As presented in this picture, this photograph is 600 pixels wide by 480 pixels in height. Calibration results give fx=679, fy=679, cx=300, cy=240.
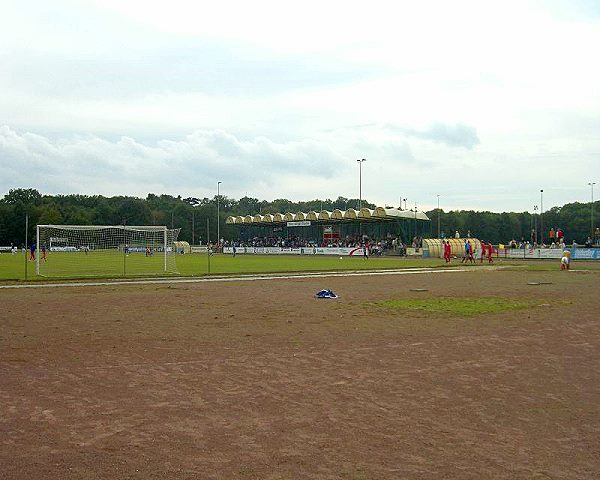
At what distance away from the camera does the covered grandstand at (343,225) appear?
88.4 metres

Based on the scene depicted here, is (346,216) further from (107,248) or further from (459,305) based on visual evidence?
(459,305)

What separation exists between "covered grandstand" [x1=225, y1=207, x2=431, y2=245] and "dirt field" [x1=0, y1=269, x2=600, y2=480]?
234 ft

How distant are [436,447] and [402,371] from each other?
375 centimetres

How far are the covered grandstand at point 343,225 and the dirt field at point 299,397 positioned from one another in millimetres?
71299

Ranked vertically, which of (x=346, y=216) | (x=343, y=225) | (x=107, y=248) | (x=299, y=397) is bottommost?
(x=299, y=397)

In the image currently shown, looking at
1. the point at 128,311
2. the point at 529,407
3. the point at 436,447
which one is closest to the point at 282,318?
the point at 128,311

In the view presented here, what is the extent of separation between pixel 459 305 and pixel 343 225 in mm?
77777

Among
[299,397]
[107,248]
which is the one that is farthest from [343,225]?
[299,397]

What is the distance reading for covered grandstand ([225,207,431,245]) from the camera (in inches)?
3479

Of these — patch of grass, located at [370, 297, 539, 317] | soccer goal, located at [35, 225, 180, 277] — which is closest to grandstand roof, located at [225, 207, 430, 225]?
soccer goal, located at [35, 225, 180, 277]

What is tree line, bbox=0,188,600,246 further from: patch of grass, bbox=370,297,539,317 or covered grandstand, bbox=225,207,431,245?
patch of grass, bbox=370,297,539,317

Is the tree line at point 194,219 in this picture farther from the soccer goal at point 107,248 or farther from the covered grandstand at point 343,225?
the soccer goal at point 107,248

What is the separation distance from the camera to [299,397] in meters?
8.65

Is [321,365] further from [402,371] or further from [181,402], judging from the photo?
[181,402]
